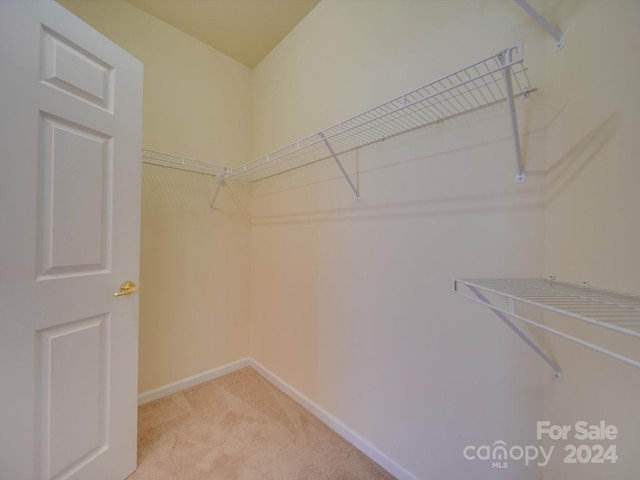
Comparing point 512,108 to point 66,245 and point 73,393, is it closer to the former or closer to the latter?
point 66,245

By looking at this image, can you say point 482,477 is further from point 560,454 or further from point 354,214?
point 354,214

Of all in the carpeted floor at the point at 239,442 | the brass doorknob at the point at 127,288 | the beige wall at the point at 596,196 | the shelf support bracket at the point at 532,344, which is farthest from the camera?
the carpeted floor at the point at 239,442

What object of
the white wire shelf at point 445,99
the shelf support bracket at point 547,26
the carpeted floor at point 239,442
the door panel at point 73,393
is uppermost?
the shelf support bracket at point 547,26

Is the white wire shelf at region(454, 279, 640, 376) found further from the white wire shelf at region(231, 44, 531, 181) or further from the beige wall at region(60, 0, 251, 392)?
the beige wall at region(60, 0, 251, 392)

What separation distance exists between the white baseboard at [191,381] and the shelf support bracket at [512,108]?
7.70ft

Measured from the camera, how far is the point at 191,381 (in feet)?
6.40

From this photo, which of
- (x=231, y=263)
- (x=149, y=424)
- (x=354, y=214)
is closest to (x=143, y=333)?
(x=149, y=424)

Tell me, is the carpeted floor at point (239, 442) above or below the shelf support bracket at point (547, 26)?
below

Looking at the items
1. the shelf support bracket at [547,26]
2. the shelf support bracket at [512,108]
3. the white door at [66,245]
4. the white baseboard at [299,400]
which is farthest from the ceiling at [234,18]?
the white baseboard at [299,400]

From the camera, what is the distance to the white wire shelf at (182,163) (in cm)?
171

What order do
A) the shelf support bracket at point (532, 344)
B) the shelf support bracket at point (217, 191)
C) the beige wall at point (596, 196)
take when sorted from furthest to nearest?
1. the shelf support bracket at point (217, 191)
2. the shelf support bracket at point (532, 344)
3. the beige wall at point (596, 196)

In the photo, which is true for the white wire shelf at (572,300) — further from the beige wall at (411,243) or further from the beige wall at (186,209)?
the beige wall at (186,209)

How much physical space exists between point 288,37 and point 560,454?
2727 mm

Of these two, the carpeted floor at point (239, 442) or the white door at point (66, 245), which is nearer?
the white door at point (66, 245)
